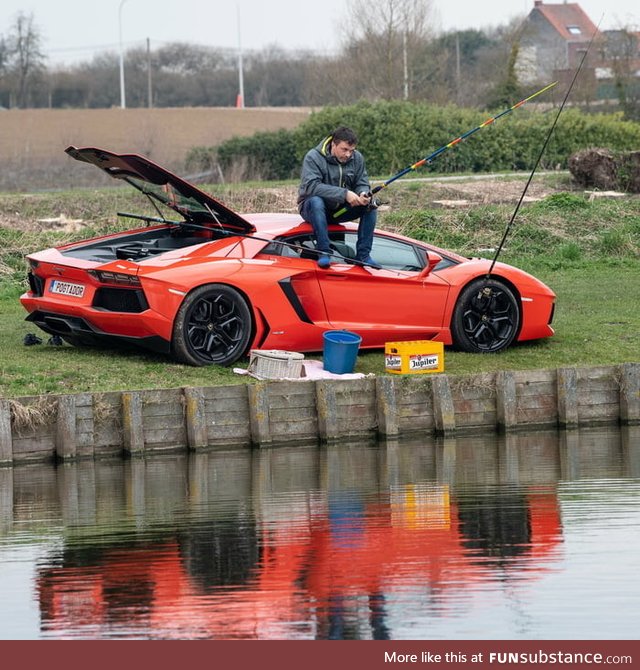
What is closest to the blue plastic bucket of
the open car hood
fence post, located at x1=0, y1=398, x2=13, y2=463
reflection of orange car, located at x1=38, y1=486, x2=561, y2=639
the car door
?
the car door

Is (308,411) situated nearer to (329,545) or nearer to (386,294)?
(386,294)

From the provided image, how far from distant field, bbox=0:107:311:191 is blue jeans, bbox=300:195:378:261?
35576 mm

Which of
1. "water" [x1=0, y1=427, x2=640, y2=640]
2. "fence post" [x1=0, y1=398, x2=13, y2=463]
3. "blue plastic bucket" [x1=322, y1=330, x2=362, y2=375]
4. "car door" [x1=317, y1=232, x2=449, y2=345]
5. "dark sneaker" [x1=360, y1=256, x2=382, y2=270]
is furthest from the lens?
"dark sneaker" [x1=360, y1=256, x2=382, y2=270]

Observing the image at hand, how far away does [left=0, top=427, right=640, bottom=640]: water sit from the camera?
7480 millimetres

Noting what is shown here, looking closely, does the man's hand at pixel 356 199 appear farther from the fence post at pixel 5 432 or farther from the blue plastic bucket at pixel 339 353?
the fence post at pixel 5 432

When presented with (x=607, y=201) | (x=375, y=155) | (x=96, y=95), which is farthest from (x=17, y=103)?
(x=607, y=201)

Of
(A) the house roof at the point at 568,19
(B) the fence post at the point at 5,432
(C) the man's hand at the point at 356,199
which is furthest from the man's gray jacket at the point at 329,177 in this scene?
(A) the house roof at the point at 568,19

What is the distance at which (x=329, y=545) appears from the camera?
9.27 metres

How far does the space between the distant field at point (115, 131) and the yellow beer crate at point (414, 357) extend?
36.5 meters

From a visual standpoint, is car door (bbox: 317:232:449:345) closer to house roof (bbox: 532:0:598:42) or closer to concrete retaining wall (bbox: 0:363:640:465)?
concrete retaining wall (bbox: 0:363:640:465)

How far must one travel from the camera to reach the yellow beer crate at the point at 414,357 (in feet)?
47.6

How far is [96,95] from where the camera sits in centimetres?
10000

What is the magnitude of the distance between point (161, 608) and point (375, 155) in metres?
31.0

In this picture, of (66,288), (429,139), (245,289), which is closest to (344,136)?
(245,289)
